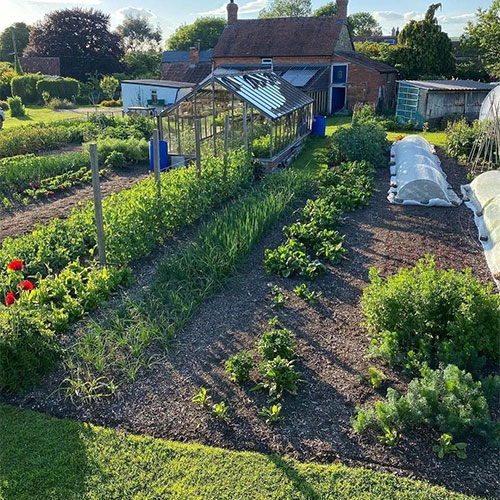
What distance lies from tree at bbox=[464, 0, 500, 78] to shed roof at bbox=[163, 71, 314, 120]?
17587mm

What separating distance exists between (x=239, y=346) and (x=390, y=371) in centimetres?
165

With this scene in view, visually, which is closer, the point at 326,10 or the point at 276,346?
the point at 276,346

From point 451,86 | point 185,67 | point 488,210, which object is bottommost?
point 488,210

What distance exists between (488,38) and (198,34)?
155ft

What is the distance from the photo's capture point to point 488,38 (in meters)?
31.4

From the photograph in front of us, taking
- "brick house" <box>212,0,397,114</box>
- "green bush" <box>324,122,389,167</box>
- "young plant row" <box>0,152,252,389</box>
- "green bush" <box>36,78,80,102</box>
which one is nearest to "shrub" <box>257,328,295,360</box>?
"young plant row" <box>0,152,252,389</box>

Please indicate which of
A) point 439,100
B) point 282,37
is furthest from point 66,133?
point 282,37

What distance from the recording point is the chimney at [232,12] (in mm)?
35625

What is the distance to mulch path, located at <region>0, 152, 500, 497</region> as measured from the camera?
4.07m

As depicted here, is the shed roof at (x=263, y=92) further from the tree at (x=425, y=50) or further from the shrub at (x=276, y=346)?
the tree at (x=425, y=50)

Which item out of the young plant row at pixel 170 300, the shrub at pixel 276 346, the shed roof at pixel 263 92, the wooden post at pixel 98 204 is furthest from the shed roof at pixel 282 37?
the shrub at pixel 276 346

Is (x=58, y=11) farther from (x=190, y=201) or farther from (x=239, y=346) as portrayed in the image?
(x=239, y=346)

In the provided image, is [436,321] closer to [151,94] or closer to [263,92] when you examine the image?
[263,92]

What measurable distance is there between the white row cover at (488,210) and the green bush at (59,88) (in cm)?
3592
